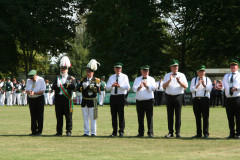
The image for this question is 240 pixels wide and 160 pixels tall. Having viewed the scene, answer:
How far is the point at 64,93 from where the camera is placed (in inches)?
539

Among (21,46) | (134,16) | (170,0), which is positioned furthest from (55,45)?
(170,0)

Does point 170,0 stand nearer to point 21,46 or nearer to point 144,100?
point 21,46

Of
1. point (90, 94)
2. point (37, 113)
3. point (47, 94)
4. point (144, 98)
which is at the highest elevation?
point (47, 94)

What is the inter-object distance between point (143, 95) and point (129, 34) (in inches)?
1344

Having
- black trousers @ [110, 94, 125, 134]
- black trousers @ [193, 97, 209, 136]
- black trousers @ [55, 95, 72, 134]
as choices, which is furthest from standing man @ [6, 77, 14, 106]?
black trousers @ [193, 97, 209, 136]

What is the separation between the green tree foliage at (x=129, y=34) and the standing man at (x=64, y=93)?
109 ft

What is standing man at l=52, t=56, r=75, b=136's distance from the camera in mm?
13641

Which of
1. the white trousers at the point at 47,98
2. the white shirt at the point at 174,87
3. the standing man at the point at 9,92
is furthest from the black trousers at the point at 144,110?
the standing man at the point at 9,92

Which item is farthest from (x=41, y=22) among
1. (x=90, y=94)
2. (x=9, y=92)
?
(x=90, y=94)

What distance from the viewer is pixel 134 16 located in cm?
4712

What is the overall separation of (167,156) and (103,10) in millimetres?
40663

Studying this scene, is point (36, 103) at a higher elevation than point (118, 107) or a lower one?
higher

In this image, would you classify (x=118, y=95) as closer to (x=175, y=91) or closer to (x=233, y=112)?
(x=175, y=91)

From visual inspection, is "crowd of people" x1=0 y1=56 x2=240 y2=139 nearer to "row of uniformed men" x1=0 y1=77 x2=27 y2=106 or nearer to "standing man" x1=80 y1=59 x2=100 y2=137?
"standing man" x1=80 y1=59 x2=100 y2=137
